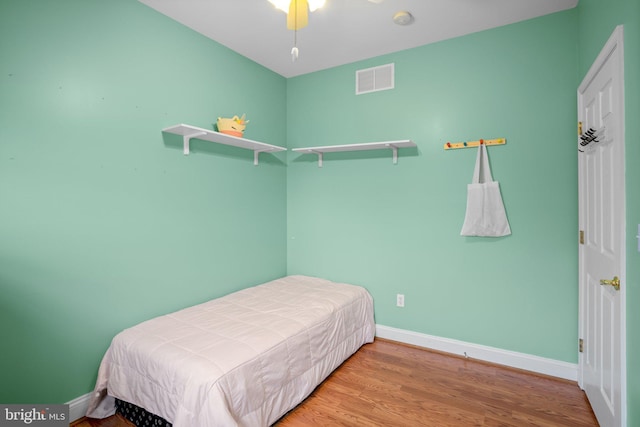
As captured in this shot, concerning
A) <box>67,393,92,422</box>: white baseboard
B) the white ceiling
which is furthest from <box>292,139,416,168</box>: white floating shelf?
<box>67,393,92,422</box>: white baseboard

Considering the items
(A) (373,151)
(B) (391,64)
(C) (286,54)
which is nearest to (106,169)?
(C) (286,54)

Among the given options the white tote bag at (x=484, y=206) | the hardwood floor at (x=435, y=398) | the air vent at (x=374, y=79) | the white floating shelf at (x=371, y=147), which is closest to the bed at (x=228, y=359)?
the hardwood floor at (x=435, y=398)

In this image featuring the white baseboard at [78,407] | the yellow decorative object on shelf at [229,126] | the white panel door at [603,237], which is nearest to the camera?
the white panel door at [603,237]

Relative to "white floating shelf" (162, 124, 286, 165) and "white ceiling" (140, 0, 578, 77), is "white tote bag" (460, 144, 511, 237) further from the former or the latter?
"white floating shelf" (162, 124, 286, 165)

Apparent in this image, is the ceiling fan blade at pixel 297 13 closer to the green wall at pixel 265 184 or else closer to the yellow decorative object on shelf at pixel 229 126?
A: the yellow decorative object on shelf at pixel 229 126

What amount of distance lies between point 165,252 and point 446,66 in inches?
109

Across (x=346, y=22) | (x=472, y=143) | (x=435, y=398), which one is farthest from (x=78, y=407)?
(x=472, y=143)

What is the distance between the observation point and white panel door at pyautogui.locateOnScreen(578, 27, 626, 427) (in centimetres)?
144

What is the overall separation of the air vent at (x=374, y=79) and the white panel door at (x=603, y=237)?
1.46 meters

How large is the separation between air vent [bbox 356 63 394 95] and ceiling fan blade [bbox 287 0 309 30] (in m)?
1.32

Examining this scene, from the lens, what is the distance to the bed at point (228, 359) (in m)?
1.52

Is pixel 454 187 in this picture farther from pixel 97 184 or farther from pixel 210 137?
pixel 97 184

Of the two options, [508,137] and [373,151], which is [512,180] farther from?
[373,151]

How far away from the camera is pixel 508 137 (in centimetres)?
244
